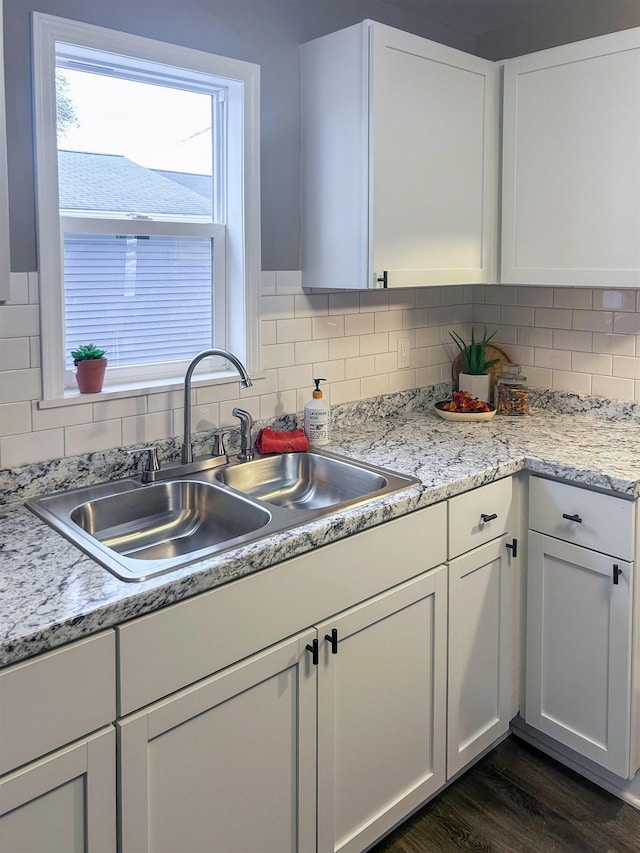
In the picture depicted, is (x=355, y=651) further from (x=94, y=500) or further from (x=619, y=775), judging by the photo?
(x=619, y=775)

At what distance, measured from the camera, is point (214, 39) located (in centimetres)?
218

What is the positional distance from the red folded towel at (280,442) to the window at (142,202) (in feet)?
0.91

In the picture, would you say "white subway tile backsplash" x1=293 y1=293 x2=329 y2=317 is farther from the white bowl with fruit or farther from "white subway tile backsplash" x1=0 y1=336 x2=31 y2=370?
"white subway tile backsplash" x1=0 y1=336 x2=31 y2=370

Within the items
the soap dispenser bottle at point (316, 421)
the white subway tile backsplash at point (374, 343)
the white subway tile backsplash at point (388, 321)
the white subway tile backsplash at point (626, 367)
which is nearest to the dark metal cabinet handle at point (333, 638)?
the soap dispenser bottle at point (316, 421)

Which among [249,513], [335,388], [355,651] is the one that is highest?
[335,388]

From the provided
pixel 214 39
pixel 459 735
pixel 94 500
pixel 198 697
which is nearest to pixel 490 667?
pixel 459 735

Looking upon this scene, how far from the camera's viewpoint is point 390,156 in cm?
228

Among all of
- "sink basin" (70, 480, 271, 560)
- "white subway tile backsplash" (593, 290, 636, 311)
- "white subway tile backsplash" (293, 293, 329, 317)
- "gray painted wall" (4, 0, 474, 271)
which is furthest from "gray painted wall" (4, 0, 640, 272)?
"white subway tile backsplash" (593, 290, 636, 311)

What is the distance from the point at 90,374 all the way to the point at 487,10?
1954mm

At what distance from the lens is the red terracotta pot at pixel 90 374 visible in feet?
6.56

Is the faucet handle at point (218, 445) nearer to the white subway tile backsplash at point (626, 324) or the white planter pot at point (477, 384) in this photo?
the white planter pot at point (477, 384)

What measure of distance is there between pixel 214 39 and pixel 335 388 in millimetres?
1153

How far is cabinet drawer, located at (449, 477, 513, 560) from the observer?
2.09 metres

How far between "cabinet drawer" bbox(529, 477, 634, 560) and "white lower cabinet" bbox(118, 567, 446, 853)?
435mm
